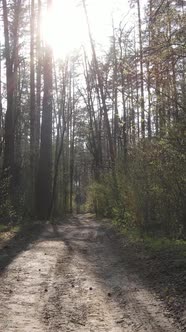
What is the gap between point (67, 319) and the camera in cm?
557

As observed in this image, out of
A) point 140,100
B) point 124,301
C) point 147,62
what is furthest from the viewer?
point 140,100

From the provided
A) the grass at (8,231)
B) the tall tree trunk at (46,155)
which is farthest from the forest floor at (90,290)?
the tall tree trunk at (46,155)

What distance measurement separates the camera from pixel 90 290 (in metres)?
6.98

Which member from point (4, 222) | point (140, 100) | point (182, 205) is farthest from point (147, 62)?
point (4, 222)

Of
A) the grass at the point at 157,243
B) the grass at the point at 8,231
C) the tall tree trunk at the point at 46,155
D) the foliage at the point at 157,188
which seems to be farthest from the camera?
the tall tree trunk at the point at 46,155

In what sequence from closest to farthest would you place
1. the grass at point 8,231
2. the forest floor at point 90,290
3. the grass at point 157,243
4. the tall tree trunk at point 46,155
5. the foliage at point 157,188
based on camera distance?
the forest floor at point 90,290 → the grass at point 157,243 → the foliage at point 157,188 → the grass at point 8,231 → the tall tree trunk at point 46,155

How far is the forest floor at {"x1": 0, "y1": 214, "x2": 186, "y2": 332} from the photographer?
214 inches

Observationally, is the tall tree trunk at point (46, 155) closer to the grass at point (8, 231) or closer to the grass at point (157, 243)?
the grass at point (8, 231)

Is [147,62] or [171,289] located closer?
[171,289]

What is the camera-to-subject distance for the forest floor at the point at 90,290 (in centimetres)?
544

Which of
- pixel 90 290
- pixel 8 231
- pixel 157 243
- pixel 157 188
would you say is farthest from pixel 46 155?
pixel 90 290

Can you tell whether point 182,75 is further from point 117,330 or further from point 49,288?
point 117,330

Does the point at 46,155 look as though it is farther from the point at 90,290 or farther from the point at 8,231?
the point at 90,290

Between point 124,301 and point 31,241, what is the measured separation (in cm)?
677
